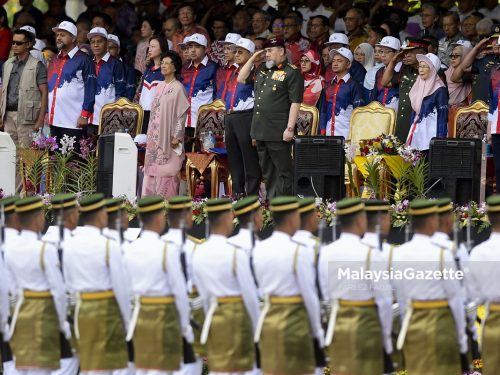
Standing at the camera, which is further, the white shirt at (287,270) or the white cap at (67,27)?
the white cap at (67,27)

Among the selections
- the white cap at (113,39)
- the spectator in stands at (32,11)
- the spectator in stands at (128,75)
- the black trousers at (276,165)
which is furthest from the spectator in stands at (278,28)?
the spectator in stands at (32,11)

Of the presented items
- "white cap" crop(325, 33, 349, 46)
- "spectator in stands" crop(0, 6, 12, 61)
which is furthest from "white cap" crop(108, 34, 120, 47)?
"white cap" crop(325, 33, 349, 46)

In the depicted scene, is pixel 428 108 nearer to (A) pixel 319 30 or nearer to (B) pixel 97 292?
(A) pixel 319 30

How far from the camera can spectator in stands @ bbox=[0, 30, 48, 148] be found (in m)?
18.3

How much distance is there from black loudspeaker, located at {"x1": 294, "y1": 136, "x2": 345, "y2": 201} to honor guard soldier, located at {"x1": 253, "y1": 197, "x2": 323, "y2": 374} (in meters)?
4.08

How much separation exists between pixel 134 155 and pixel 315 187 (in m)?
2.05

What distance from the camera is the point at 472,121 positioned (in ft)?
55.0

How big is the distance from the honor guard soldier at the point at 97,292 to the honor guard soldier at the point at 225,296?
23.1 inches

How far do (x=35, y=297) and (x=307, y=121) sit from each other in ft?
19.1

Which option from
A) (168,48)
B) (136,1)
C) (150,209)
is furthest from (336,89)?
(150,209)

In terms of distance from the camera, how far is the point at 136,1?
21250mm

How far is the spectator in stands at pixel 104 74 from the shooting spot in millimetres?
18594

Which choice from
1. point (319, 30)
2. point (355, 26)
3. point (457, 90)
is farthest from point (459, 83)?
point (319, 30)

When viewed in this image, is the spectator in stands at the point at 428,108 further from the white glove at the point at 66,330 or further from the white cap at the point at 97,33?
the white glove at the point at 66,330
